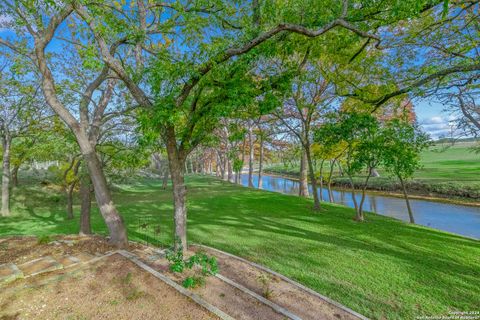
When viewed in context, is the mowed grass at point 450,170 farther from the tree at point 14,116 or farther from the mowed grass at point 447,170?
the tree at point 14,116

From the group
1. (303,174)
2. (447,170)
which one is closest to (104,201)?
(303,174)

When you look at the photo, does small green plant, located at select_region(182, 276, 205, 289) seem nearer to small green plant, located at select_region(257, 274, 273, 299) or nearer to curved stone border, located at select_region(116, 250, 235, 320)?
curved stone border, located at select_region(116, 250, 235, 320)

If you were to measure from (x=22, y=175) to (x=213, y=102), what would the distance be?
25.2 meters

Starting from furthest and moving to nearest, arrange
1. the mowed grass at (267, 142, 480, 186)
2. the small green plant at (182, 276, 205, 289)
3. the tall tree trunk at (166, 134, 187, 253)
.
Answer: the mowed grass at (267, 142, 480, 186) < the tall tree trunk at (166, 134, 187, 253) < the small green plant at (182, 276, 205, 289)

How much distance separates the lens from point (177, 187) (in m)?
4.80

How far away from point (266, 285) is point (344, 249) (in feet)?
10.2

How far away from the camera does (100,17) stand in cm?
432

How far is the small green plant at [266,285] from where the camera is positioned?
358 cm

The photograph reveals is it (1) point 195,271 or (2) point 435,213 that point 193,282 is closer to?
(1) point 195,271

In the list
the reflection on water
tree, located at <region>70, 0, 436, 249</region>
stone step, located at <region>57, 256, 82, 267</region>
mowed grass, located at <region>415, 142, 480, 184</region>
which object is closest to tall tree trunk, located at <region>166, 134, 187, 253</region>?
tree, located at <region>70, 0, 436, 249</region>

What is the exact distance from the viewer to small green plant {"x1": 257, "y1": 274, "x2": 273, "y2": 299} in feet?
11.8

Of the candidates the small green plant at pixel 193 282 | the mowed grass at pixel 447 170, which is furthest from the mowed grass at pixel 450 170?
the small green plant at pixel 193 282

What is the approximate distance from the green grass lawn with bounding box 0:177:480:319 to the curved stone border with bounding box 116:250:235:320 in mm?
1862

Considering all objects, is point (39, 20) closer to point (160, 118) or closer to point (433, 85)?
point (160, 118)
